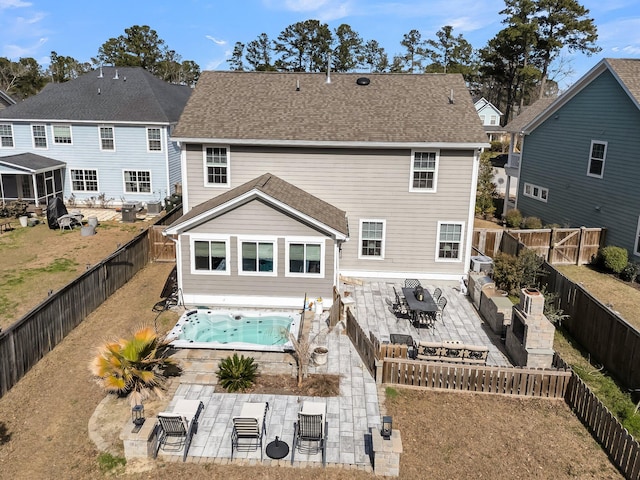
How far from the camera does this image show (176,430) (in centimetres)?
1025

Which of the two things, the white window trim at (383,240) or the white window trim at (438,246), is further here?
the white window trim at (383,240)

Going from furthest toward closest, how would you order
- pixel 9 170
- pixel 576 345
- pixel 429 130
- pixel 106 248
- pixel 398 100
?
pixel 9 170 < pixel 106 248 < pixel 398 100 < pixel 429 130 < pixel 576 345

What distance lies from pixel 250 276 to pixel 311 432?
796 centimetres

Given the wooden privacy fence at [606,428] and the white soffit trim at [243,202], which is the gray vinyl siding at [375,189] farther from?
the wooden privacy fence at [606,428]

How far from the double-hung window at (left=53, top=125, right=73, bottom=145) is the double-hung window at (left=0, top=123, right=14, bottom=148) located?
10.7ft

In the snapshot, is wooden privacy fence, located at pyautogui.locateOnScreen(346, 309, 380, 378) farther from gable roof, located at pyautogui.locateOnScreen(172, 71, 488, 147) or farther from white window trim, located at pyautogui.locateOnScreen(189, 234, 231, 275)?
gable roof, located at pyautogui.locateOnScreen(172, 71, 488, 147)

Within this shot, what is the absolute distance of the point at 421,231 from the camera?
19.7m

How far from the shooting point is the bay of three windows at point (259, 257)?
17.0 m

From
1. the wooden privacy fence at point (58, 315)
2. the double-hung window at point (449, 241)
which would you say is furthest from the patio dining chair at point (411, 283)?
the wooden privacy fence at point (58, 315)

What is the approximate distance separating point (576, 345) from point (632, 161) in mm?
11047

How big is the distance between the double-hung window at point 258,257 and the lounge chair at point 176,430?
700cm

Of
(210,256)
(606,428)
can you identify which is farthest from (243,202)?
(606,428)

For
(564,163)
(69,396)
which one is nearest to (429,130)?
(564,163)

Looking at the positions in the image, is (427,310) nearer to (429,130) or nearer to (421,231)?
(421,231)
